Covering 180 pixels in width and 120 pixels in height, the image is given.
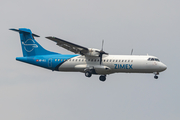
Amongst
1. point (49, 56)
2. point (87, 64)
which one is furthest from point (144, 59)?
point (49, 56)

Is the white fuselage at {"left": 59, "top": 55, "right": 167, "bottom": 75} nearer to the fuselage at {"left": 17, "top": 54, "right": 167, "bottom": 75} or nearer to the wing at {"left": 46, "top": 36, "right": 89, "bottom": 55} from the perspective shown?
the fuselage at {"left": 17, "top": 54, "right": 167, "bottom": 75}

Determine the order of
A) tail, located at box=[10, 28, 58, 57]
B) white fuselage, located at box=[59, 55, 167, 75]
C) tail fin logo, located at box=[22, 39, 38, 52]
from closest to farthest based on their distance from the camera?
1. white fuselage, located at box=[59, 55, 167, 75]
2. tail, located at box=[10, 28, 58, 57]
3. tail fin logo, located at box=[22, 39, 38, 52]

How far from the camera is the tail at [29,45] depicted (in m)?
34.2

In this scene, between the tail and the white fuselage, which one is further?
the tail

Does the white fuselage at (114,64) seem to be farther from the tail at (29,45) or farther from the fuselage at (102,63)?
the tail at (29,45)

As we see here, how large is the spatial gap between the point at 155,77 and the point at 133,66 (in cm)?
245

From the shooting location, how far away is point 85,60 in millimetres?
32438

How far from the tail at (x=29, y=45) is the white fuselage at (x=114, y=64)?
3.28 meters

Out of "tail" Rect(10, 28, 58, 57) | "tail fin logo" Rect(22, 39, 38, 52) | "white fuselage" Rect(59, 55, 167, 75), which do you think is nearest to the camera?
"white fuselage" Rect(59, 55, 167, 75)

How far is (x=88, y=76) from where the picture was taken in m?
31.9

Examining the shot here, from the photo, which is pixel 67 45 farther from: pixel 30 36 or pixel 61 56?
pixel 30 36

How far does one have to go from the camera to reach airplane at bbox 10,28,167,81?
102ft

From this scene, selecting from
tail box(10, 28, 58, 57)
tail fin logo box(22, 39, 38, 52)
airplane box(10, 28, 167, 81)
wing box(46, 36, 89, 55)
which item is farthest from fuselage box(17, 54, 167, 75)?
tail fin logo box(22, 39, 38, 52)

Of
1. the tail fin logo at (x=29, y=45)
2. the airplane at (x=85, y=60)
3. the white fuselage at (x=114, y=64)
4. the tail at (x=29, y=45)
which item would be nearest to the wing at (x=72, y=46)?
the airplane at (x=85, y=60)
